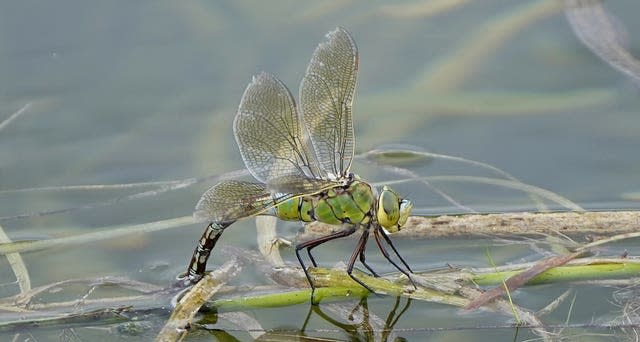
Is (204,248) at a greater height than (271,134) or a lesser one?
lesser

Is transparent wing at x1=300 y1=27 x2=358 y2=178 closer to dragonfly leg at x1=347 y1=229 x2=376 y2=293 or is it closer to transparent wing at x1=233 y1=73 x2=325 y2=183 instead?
transparent wing at x1=233 y1=73 x2=325 y2=183

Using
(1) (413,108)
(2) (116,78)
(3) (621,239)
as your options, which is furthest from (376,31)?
(3) (621,239)

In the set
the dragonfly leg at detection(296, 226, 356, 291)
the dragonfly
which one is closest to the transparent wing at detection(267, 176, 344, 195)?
the dragonfly

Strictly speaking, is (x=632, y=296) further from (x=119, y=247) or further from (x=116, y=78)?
(x=116, y=78)

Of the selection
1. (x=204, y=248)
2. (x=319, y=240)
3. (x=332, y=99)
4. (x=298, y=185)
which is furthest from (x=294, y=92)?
(x=204, y=248)

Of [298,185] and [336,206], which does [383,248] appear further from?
[298,185]

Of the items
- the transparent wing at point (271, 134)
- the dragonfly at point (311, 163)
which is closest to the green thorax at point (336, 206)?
the dragonfly at point (311, 163)
